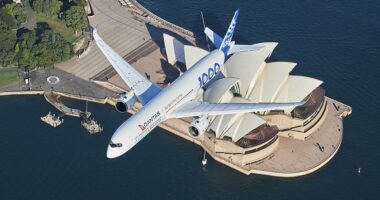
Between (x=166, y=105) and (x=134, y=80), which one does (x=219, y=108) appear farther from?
(x=134, y=80)

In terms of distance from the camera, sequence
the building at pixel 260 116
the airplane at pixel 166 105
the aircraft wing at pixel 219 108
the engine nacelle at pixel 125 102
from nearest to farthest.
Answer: the airplane at pixel 166 105 < the aircraft wing at pixel 219 108 < the engine nacelle at pixel 125 102 < the building at pixel 260 116

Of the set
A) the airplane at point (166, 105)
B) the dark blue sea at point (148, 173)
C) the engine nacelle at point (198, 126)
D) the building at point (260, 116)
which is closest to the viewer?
the airplane at point (166, 105)

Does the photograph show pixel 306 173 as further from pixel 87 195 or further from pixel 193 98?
pixel 87 195

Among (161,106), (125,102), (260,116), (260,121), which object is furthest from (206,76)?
(125,102)

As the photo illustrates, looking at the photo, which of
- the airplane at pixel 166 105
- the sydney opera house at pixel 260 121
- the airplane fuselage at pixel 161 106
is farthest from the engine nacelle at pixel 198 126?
the sydney opera house at pixel 260 121

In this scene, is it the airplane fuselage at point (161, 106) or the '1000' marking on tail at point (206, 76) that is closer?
the airplane fuselage at point (161, 106)

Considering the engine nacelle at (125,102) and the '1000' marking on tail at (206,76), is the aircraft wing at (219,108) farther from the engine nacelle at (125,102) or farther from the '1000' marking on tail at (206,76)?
the engine nacelle at (125,102)

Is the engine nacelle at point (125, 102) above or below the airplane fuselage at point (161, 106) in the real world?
below

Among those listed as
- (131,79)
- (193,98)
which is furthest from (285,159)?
(131,79)
